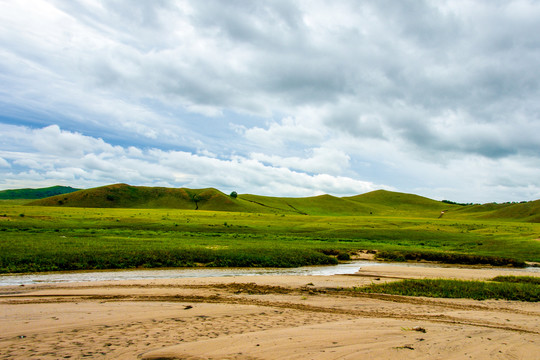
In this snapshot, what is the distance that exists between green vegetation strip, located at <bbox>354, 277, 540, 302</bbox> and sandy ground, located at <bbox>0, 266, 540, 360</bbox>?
105 cm

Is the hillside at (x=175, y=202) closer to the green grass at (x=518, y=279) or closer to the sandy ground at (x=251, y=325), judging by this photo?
the green grass at (x=518, y=279)

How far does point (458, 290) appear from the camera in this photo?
16969 mm

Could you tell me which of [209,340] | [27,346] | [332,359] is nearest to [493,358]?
[332,359]

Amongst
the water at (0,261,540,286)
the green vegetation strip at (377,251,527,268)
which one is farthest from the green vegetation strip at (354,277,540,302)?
the green vegetation strip at (377,251,527,268)

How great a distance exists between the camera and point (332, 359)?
7.53m

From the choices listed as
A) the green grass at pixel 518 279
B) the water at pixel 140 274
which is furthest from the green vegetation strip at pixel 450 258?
the green grass at pixel 518 279

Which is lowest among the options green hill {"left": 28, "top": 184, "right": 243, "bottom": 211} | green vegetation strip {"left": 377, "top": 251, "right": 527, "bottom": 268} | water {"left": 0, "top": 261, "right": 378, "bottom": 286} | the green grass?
water {"left": 0, "top": 261, "right": 378, "bottom": 286}

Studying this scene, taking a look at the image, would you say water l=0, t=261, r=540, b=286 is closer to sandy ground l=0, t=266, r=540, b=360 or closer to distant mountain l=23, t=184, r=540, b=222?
sandy ground l=0, t=266, r=540, b=360

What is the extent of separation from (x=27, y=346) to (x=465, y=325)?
12861 mm

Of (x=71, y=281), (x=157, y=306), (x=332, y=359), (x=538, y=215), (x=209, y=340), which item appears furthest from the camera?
(x=538, y=215)

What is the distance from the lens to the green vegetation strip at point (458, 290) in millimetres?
16109

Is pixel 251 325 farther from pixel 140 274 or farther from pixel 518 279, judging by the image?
pixel 518 279

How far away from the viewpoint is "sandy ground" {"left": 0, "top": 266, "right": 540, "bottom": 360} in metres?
7.96

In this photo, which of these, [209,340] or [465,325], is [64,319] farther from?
[465,325]
